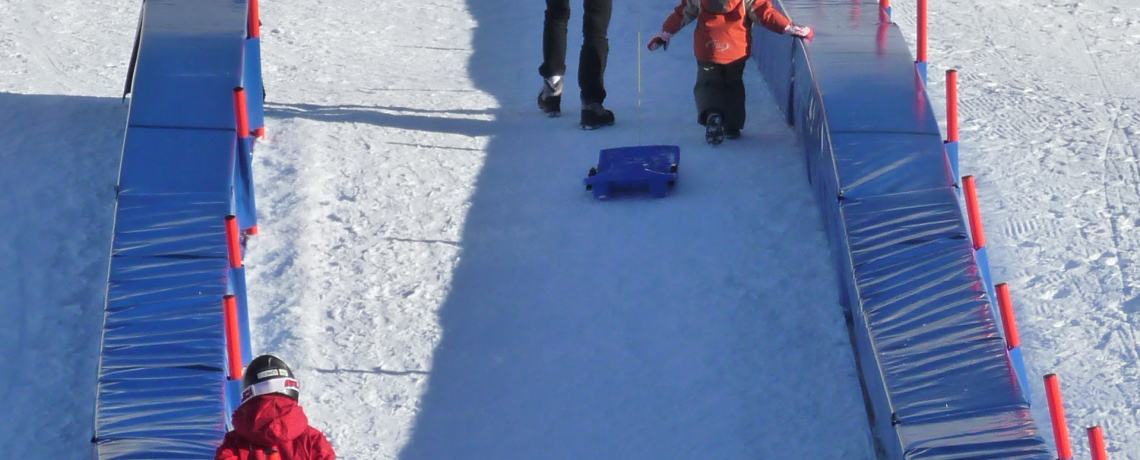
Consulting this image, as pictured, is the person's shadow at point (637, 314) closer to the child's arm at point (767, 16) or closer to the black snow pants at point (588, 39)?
the black snow pants at point (588, 39)

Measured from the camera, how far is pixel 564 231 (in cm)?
706

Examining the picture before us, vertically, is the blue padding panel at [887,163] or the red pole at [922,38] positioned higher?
the red pole at [922,38]

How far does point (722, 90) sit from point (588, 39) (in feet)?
3.02

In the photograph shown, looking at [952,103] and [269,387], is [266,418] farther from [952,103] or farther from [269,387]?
[952,103]

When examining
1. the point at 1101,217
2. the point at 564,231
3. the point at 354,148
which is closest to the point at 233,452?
the point at 564,231

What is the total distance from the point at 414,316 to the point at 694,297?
4.55 ft

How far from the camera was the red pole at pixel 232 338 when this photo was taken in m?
4.88

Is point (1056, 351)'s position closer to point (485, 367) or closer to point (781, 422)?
point (781, 422)

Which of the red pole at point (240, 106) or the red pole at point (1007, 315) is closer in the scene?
the red pole at point (1007, 315)

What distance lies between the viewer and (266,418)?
12.8 ft

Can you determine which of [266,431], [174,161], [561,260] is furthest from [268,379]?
[561,260]

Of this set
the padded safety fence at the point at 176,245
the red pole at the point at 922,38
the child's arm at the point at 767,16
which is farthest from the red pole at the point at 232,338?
the red pole at the point at 922,38

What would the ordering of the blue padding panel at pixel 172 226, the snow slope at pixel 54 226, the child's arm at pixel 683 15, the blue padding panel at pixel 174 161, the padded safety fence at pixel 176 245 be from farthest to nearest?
the child's arm at pixel 683 15 → the blue padding panel at pixel 174 161 → the blue padding panel at pixel 172 226 → the snow slope at pixel 54 226 → the padded safety fence at pixel 176 245

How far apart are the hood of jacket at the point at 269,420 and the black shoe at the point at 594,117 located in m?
4.53
